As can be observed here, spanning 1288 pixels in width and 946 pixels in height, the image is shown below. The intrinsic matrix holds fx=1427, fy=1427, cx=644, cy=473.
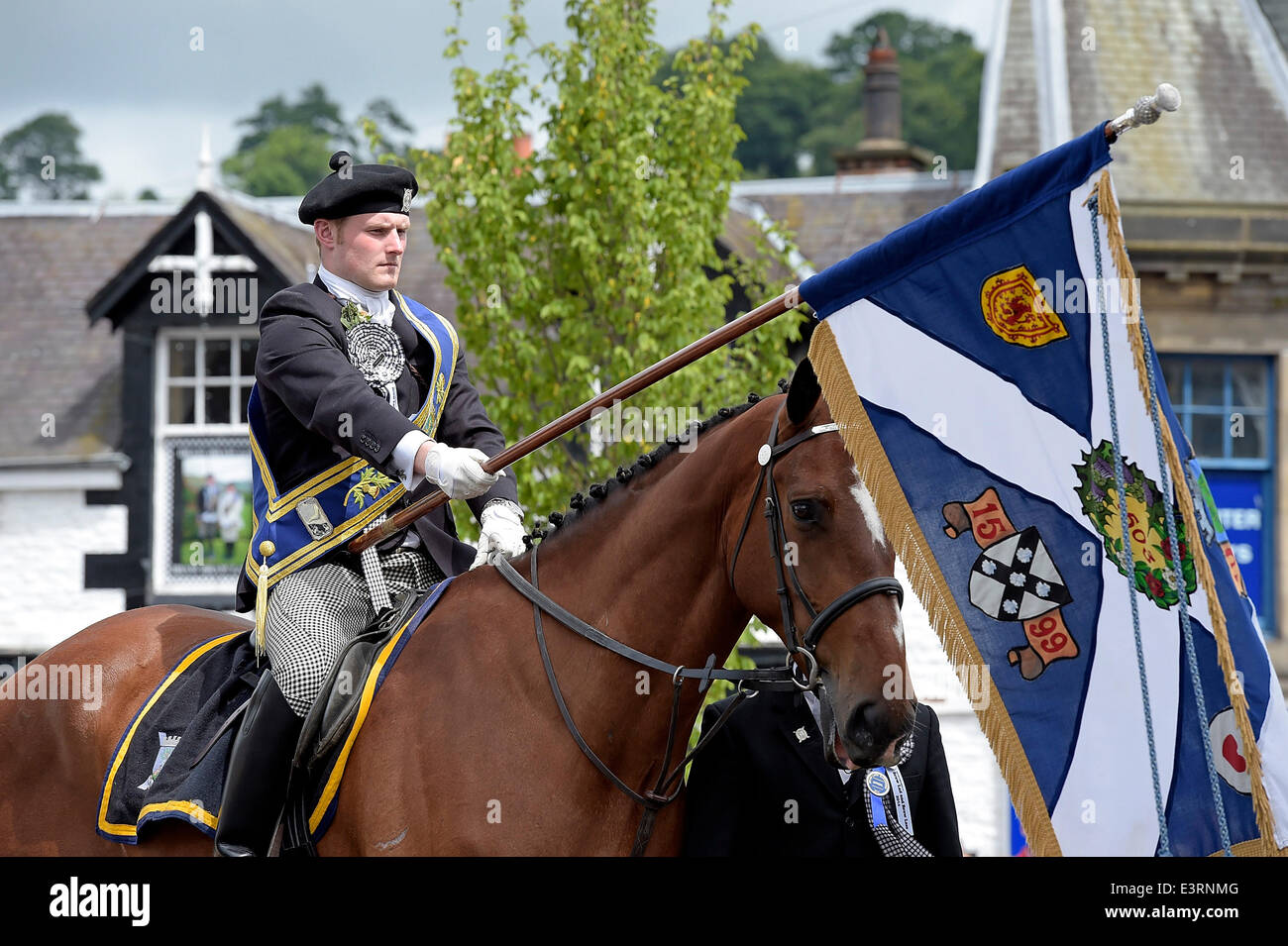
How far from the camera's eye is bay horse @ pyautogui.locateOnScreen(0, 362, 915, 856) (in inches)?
Result: 154

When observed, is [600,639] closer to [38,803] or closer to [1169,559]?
[1169,559]

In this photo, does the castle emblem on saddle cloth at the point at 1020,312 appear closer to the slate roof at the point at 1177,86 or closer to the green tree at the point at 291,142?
the slate roof at the point at 1177,86

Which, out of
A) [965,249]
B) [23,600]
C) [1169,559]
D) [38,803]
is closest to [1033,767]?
[1169,559]

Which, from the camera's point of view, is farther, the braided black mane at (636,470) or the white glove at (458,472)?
the braided black mane at (636,470)

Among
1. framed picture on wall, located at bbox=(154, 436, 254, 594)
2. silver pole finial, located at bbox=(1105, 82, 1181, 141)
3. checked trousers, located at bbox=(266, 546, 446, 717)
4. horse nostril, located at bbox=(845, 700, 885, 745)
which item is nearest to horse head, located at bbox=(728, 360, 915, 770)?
horse nostril, located at bbox=(845, 700, 885, 745)

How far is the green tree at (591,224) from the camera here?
29.5 feet

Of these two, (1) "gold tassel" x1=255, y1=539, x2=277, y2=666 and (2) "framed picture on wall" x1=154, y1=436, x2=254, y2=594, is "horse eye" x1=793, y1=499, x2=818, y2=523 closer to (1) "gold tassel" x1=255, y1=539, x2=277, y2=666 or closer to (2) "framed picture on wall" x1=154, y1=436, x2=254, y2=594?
(1) "gold tassel" x1=255, y1=539, x2=277, y2=666

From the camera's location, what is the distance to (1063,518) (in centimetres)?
402

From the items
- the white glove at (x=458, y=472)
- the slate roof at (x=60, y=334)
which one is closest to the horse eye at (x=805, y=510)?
the white glove at (x=458, y=472)

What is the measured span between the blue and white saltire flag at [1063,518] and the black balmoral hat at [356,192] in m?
1.62

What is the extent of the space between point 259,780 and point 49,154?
54822 millimetres

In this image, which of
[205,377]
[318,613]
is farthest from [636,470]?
[205,377]

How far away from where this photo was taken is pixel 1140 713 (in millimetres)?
3908

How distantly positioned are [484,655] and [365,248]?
59.1 inches
